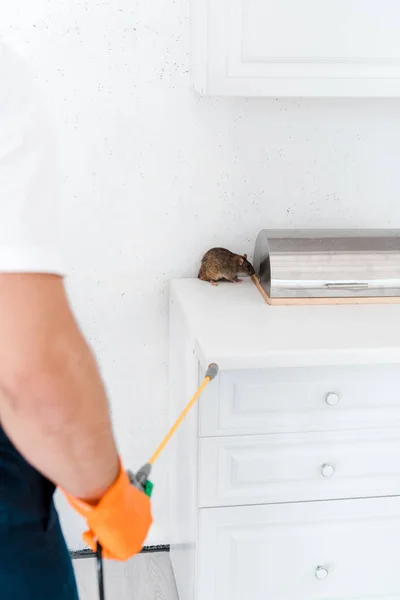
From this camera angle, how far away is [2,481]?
2.53 feet

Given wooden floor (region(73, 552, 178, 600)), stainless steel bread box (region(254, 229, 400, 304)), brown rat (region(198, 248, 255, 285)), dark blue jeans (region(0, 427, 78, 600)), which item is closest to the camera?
dark blue jeans (region(0, 427, 78, 600))

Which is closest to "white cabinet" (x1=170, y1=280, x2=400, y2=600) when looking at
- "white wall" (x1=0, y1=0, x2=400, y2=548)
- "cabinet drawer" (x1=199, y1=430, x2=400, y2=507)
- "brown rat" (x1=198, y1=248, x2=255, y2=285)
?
"cabinet drawer" (x1=199, y1=430, x2=400, y2=507)

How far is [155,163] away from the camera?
1.62 meters

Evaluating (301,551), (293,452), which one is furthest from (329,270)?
(301,551)

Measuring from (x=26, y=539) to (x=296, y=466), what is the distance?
2.21 ft

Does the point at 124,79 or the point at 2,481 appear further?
the point at 124,79

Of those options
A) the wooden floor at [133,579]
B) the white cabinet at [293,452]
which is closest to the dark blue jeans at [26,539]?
the white cabinet at [293,452]

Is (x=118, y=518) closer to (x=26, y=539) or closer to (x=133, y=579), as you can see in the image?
(x=26, y=539)

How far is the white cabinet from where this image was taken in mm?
1261

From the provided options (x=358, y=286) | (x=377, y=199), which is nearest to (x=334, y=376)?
(x=358, y=286)

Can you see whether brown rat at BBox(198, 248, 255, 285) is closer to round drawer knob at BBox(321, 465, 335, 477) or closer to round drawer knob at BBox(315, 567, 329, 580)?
round drawer knob at BBox(321, 465, 335, 477)

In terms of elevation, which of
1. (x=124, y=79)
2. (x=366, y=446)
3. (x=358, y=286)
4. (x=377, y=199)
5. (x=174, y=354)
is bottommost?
(x=366, y=446)

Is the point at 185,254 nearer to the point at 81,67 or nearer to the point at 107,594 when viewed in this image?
the point at 81,67

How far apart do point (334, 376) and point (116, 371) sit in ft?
2.24
